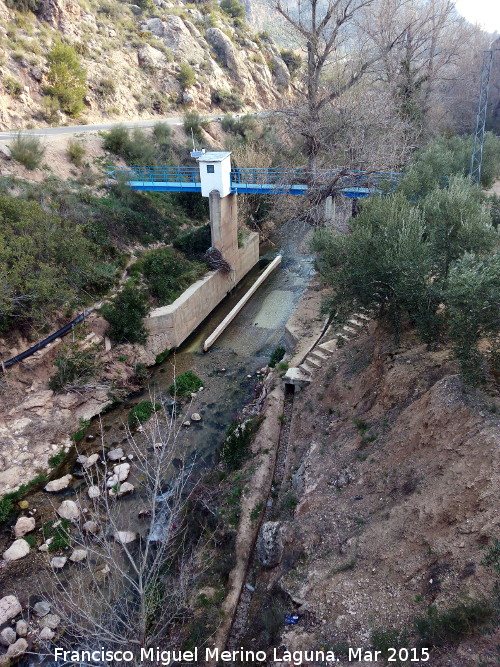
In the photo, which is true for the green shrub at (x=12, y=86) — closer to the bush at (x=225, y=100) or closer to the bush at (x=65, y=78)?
the bush at (x=65, y=78)

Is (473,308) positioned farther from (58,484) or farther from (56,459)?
(56,459)

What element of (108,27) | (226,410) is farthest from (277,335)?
(108,27)

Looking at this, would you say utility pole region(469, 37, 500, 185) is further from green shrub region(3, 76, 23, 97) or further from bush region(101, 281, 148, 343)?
green shrub region(3, 76, 23, 97)

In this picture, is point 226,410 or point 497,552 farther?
point 226,410

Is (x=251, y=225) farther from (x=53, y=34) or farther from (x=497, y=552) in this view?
(x=497, y=552)


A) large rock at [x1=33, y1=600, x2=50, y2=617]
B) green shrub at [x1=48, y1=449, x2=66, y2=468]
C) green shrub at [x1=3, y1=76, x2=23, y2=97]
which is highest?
green shrub at [x1=3, y1=76, x2=23, y2=97]

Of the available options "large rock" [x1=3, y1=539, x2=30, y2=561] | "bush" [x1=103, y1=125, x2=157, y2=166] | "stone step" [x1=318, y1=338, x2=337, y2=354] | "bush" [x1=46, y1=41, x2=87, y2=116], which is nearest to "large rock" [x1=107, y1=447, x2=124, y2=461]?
"large rock" [x1=3, y1=539, x2=30, y2=561]

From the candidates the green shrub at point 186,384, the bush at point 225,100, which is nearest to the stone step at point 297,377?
the green shrub at point 186,384
